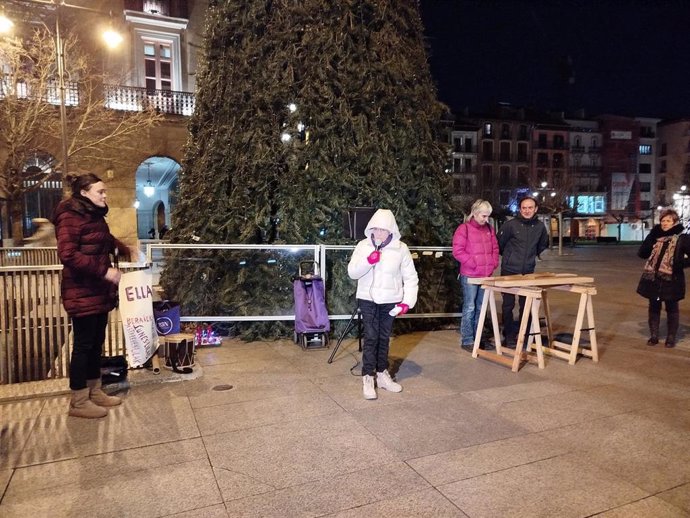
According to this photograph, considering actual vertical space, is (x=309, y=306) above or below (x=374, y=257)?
below

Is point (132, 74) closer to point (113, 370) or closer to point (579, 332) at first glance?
point (113, 370)

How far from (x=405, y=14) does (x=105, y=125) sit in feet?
46.0

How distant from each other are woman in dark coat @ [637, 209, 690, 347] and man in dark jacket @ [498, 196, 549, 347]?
5.14 feet

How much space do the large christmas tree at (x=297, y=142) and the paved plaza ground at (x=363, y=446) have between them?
6.28 feet

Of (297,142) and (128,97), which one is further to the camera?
(128,97)

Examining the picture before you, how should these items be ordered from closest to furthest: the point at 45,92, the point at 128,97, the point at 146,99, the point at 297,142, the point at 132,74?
the point at 297,142 < the point at 45,92 < the point at 128,97 < the point at 146,99 < the point at 132,74

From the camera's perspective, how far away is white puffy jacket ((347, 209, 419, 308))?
16.8 feet

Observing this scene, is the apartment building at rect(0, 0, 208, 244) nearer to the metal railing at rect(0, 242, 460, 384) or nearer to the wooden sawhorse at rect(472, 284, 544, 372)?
the metal railing at rect(0, 242, 460, 384)

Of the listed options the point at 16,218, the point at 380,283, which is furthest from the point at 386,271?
the point at 16,218

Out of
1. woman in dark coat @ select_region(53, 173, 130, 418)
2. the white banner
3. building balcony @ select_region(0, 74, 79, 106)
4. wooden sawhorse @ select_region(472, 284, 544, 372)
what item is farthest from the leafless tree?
wooden sawhorse @ select_region(472, 284, 544, 372)

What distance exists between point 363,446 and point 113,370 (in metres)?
2.95

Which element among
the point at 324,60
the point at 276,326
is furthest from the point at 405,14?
the point at 276,326

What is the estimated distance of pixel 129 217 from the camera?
1983cm

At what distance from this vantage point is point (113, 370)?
17.7 ft
